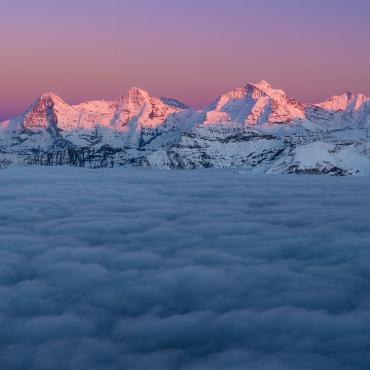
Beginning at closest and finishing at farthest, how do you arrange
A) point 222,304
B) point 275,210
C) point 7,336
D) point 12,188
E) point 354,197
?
point 7,336 → point 222,304 → point 275,210 → point 354,197 → point 12,188

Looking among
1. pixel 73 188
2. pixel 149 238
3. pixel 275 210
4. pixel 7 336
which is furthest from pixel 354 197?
pixel 7 336

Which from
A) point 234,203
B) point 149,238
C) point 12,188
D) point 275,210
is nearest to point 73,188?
point 12,188

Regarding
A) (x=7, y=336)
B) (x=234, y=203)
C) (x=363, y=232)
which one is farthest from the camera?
(x=234, y=203)

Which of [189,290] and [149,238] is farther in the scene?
[149,238]

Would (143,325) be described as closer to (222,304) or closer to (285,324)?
(222,304)

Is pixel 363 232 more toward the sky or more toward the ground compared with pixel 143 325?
more toward the sky

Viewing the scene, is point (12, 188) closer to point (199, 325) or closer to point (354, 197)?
point (354, 197)
